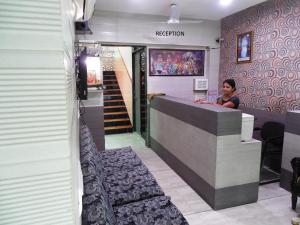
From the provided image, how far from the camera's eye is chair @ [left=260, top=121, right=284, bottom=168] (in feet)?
10.8

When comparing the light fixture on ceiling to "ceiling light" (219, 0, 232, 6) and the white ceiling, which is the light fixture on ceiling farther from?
"ceiling light" (219, 0, 232, 6)

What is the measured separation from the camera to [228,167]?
2.50m

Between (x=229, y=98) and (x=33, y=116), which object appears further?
(x=229, y=98)

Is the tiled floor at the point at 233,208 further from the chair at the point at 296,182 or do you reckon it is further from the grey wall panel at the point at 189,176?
A: the chair at the point at 296,182

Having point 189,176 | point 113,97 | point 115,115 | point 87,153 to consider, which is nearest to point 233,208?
point 189,176

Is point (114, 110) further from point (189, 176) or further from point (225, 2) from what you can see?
point (225, 2)

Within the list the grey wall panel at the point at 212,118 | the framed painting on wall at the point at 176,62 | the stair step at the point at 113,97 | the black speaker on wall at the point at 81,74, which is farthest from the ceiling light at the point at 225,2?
the stair step at the point at 113,97

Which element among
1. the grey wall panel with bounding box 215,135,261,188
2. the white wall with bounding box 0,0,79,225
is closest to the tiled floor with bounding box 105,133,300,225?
the grey wall panel with bounding box 215,135,261,188

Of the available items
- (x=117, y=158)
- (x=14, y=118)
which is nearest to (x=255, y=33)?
(x=117, y=158)

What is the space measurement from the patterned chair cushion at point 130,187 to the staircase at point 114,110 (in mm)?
3641

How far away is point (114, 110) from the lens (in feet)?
21.6

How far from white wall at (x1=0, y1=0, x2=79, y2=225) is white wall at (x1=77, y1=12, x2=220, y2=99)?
4033 mm

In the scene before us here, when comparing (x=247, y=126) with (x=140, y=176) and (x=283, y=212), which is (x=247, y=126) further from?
(x=140, y=176)

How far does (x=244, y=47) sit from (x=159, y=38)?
1.78 metres
